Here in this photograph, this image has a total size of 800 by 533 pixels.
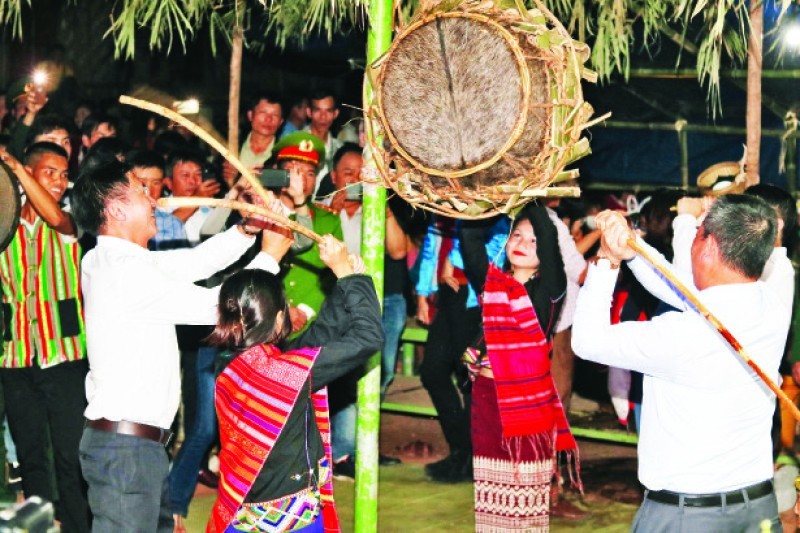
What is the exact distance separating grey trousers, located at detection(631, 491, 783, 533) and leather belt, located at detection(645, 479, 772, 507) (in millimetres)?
12

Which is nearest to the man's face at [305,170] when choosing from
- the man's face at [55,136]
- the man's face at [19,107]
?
the man's face at [55,136]

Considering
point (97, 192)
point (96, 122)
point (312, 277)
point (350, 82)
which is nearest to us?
point (97, 192)

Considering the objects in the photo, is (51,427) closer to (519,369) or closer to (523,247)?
(519,369)

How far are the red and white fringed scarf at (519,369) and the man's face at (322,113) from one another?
354 cm

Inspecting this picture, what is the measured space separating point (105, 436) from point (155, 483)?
24 centimetres

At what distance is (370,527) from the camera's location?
15.8ft

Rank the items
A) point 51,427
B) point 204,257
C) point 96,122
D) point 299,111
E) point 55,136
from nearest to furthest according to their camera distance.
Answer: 1. point 204,257
2. point 51,427
3. point 55,136
4. point 96,122
5. point 299,111

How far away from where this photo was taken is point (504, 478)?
562 cm

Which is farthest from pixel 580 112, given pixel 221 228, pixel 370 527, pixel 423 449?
pixel 423 449

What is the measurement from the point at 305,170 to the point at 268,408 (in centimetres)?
269

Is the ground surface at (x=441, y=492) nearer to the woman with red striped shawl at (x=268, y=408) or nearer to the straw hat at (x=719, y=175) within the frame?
the straw hat at (x=719, y=175)

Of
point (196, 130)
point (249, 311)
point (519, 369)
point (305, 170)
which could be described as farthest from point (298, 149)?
point (249, 311)

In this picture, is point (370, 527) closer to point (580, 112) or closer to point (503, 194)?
point (503, 194)

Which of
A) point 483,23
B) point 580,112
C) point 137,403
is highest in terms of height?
point 483,23
